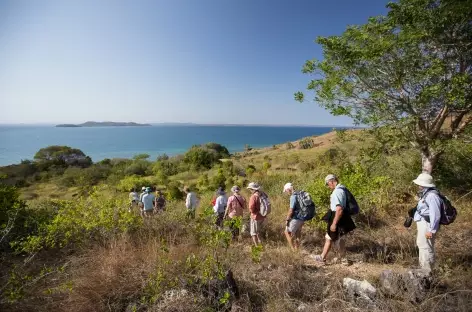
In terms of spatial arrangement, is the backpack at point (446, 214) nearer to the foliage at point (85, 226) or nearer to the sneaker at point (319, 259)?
the sneaker at point (319, 259)

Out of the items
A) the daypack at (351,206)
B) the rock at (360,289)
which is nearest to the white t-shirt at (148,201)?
the daypack at (351,206)

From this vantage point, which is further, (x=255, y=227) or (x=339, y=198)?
(x=255, y=227)

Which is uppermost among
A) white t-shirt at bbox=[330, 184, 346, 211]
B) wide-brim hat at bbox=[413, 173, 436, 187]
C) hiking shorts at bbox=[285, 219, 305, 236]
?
wide-brim hat at bbox=[413, 173, 436, 187]

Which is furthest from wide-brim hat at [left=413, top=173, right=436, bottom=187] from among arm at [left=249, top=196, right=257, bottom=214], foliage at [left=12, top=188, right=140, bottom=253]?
foliage at [left=12, top=188, right=140, bottom=253]

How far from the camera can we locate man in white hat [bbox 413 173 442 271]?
155 inches

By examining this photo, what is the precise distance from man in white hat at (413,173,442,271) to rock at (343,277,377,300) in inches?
45.8

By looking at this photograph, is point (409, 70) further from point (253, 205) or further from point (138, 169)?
point (138, 169)

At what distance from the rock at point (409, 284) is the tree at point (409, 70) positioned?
4699 mm

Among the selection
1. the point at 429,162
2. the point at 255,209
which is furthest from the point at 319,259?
the point at 429,162

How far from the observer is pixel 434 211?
12.9 feet

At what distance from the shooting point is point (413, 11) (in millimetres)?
6703

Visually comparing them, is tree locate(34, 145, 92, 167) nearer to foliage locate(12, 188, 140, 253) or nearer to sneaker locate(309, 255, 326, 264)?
foliage locate(12, 188, 140, 253)

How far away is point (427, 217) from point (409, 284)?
112 centimetres

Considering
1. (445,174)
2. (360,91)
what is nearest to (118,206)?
(360,91)
